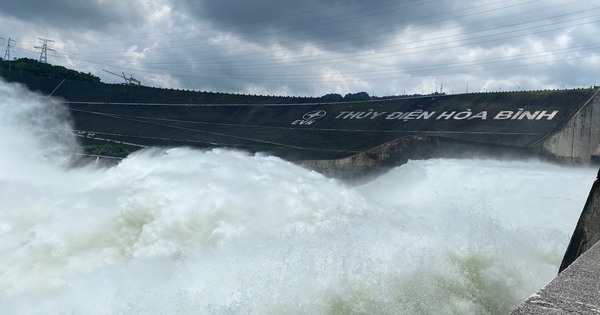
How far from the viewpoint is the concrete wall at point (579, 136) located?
3484 cm

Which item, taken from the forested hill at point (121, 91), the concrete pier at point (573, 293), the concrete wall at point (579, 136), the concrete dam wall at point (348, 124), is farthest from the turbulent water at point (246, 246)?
the forested hill at point (121, 91)

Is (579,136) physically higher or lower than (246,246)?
higher

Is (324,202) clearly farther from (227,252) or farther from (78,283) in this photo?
→ (78,283)

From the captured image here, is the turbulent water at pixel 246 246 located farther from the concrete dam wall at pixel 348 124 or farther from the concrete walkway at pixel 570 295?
the concrete dam wall at pixel 348 124

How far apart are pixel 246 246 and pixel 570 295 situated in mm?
6188

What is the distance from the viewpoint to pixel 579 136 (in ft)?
122

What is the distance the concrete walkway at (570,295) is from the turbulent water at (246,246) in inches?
102

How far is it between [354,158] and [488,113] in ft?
49.4

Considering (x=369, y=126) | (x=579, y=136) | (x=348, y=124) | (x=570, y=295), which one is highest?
(x=579, y=136)

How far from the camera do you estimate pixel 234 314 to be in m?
6.39

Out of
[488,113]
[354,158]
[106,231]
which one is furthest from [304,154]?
[106,231]

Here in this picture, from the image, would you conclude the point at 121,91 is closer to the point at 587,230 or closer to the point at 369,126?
the point at 369,126

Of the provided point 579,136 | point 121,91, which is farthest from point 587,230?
point 121,91

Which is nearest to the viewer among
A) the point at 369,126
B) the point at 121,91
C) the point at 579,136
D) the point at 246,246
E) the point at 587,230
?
the point at 587,230
